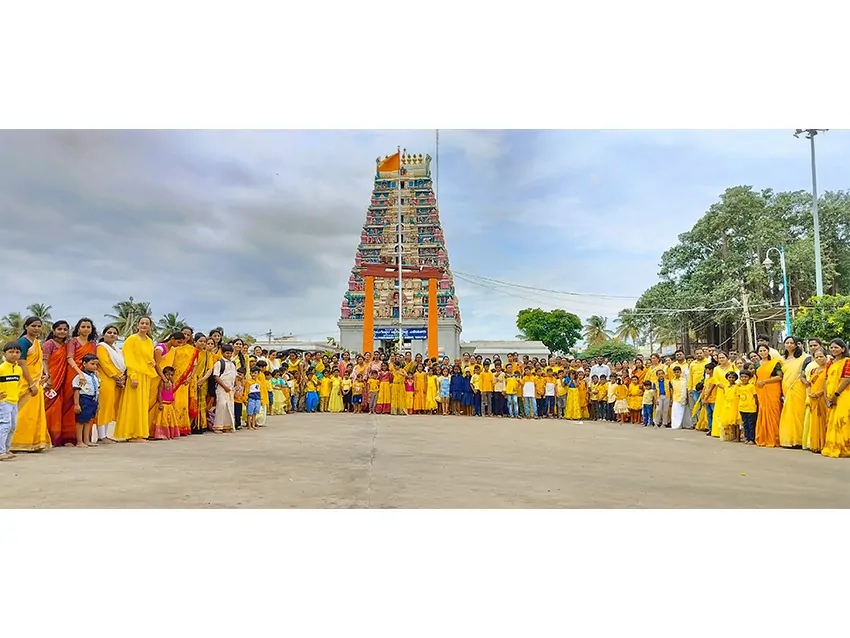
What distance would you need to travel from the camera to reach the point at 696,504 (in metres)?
3.76

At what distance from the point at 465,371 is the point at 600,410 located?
108 inches

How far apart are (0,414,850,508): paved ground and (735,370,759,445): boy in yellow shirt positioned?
52 cm

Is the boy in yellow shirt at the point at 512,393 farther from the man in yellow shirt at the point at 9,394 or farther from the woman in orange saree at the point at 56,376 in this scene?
the man in yellow shirt at the point at 9,394

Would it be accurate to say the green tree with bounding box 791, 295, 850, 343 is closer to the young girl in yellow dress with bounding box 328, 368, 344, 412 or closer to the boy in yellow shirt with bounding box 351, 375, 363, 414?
the boy in yellow shirt with bounding box 351, 375, 363, 414

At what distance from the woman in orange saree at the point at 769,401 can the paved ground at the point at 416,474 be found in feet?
1.20

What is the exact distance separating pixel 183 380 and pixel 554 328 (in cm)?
4235

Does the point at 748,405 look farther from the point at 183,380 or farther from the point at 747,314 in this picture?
the point at 747,314

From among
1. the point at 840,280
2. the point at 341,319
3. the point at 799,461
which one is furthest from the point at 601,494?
the point at 341,319

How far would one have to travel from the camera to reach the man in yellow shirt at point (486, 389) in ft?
37.6

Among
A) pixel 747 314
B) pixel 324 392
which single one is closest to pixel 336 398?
pixel 324 392

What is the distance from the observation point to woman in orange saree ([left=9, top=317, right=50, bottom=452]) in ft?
17.3

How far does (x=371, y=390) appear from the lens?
11352mm

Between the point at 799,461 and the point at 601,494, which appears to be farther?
the point at 799,461

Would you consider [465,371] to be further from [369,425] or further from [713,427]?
[713,427]
